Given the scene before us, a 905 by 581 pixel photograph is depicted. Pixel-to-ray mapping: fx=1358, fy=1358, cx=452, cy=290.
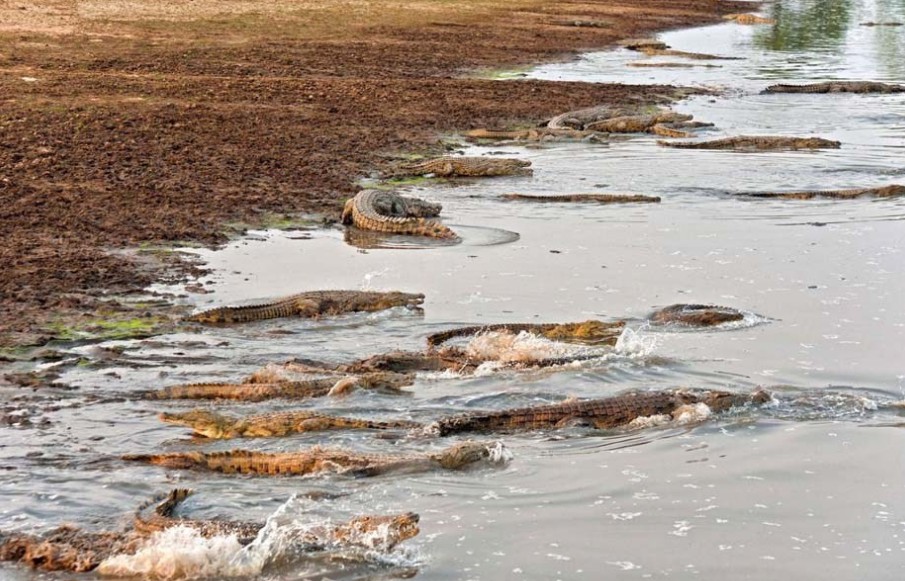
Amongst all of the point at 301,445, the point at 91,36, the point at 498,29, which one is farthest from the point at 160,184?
the point at 498,29

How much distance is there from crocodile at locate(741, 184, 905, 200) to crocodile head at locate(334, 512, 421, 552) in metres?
8.93

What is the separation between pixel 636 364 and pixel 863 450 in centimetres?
165

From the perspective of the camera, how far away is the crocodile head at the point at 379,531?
18.5 feet

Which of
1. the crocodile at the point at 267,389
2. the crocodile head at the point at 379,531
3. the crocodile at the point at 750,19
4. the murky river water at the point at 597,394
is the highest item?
the crocodile at the point at 750,19

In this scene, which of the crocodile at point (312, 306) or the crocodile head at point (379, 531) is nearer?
the crocodile head at point (379, 531)

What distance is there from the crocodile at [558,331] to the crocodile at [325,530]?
2.86 meters

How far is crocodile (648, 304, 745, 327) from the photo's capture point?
917 centimetres

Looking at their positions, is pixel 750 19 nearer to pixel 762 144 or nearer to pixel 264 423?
pixel 762 144

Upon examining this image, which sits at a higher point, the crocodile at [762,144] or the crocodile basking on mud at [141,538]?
the crocodile basking on mud at [141,538]

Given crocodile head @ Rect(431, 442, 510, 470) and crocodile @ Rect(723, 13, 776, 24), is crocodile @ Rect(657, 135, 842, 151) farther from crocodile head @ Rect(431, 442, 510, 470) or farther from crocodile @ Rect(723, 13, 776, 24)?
crocodile @ Rect(723, 13, 776, 24)

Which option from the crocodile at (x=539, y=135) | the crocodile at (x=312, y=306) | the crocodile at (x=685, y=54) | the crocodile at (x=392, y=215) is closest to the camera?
the crocodile at (x=312, y=306)

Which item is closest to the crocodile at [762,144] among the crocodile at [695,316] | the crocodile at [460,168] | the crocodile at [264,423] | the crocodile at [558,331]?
the crocodile at [460,168]

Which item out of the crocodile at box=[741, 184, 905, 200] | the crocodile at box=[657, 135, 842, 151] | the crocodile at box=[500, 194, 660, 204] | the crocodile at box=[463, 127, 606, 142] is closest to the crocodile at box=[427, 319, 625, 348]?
the crocodile at box=[500, 194, 660, 204]

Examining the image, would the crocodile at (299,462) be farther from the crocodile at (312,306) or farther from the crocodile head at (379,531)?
the crocodile at (312,306)
